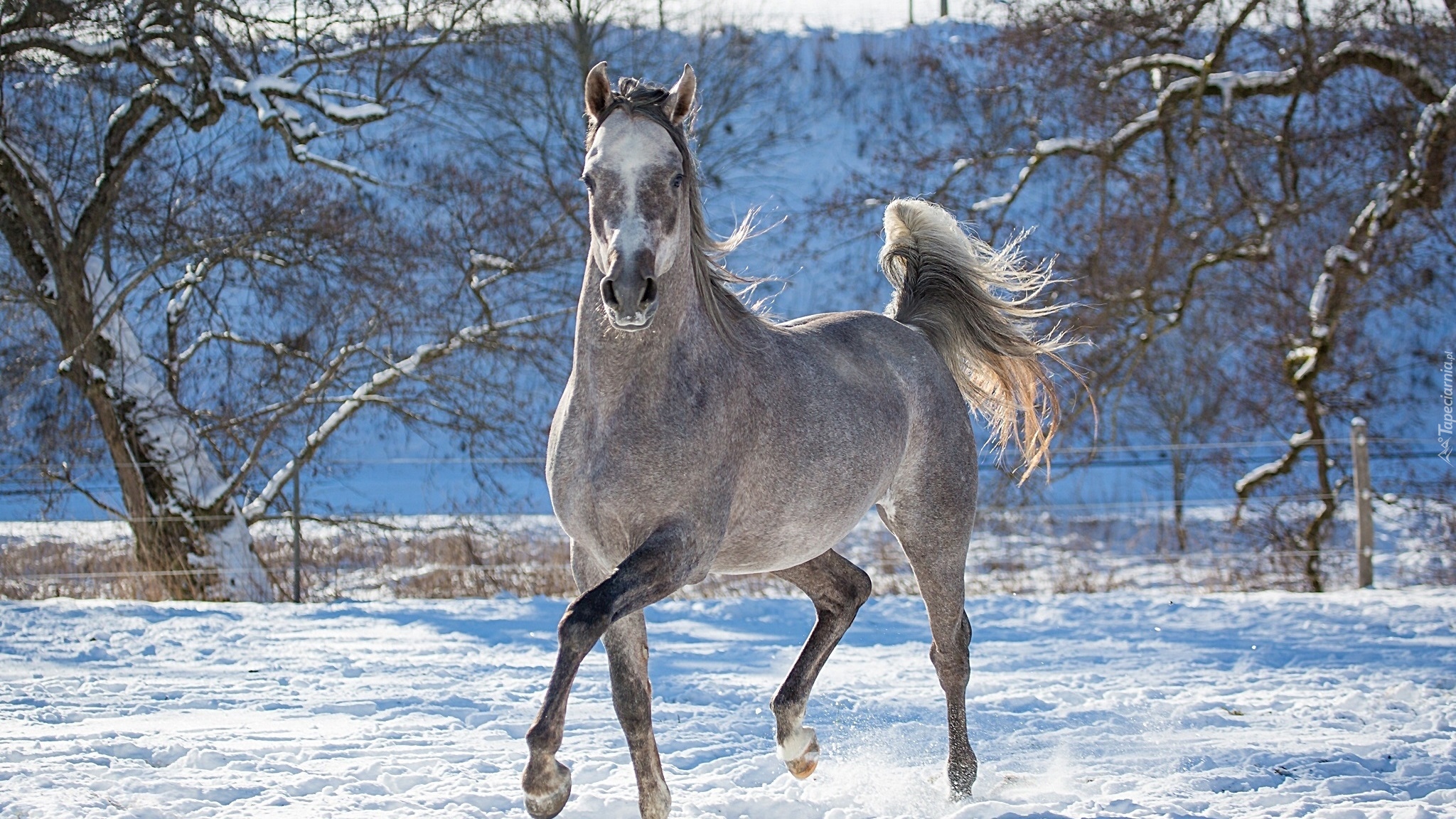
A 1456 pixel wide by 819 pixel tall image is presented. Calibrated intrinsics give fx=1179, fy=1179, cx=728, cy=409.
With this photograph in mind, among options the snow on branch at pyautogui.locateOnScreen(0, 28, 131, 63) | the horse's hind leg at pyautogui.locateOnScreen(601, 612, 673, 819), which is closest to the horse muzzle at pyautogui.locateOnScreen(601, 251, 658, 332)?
the horse's hind leg at pyautogui.locateOnScreen(601, 612, 673, 819)

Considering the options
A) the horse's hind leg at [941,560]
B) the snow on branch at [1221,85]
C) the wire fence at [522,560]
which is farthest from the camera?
the snow on branch at [1221,85]

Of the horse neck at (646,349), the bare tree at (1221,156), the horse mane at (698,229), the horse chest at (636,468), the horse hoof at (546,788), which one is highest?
the bare tree at (1221,156)

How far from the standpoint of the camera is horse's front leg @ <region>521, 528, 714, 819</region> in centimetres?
268

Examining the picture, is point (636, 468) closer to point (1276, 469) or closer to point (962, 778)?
point (962, 778)

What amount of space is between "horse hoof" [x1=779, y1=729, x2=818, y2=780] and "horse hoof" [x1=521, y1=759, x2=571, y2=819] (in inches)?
39.8

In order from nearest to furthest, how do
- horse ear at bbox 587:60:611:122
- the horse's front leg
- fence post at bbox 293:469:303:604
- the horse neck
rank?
the horse's front leg → horse ear at bbox 587:60:611:122 → the horse neck → fence post at bbox 293:469:303:604

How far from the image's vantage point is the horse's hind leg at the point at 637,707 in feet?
10.1

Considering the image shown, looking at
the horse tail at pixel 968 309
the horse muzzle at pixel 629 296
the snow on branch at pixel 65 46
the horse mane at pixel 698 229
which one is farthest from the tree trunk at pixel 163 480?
the horse muzzle at pixel 629 296

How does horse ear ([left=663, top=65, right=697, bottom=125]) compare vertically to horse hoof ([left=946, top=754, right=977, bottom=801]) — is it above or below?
above

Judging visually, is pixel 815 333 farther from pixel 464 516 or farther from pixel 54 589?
pixel 54 589

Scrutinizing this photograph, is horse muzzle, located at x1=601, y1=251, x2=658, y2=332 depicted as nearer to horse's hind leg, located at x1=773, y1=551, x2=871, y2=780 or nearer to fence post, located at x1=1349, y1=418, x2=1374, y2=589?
horse's hind leg, located at x1=773, y1=551, x2=871, y2=780

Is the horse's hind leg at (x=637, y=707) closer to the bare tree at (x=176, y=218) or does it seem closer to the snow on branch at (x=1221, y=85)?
the bare tree at (x=176, y=218)

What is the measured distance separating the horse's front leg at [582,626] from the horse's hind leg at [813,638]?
0.95 metres

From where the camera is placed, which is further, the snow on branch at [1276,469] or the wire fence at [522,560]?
the snow on branch at [1276,469]
